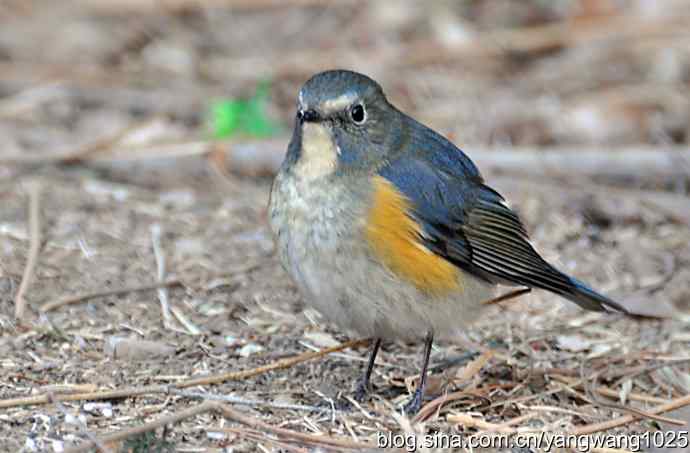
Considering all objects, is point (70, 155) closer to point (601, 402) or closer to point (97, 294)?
point (97, 294)

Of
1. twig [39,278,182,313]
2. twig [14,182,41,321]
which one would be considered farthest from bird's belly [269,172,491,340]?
twig [14,182,41,321]

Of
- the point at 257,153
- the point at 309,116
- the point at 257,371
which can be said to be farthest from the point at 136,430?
the point at 257,153

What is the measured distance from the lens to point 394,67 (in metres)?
8.06

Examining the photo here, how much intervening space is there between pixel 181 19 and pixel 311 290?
476 centimetres

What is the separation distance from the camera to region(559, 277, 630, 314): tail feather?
185 inches

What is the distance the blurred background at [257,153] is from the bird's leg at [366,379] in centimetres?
19

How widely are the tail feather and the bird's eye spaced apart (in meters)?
1.03

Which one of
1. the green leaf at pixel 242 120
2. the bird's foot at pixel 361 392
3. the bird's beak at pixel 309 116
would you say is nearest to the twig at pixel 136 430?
the bird's foot at pixel 361 392

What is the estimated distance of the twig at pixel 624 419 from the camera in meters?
4.30

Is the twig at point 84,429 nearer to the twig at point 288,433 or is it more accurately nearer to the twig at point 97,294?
the twig at point 288,433

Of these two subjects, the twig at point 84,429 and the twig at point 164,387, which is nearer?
the twig at point 84,429

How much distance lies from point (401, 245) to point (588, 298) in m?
0.90

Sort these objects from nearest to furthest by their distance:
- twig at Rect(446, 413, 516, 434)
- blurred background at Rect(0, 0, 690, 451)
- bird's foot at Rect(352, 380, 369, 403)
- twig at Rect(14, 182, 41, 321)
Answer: twig at Rect(446, 413, 516, 434)
bird's foot at Rect(352, 380, 369, 403)
twig at Rect(14, 182, 41, 321)
blurred background at Rect(0, 0, 690, 451)

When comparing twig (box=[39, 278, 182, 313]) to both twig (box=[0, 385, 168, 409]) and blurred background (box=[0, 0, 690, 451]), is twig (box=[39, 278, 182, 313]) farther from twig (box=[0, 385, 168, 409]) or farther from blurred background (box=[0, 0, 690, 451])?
twig (box=[0, 385, 168, 409])
